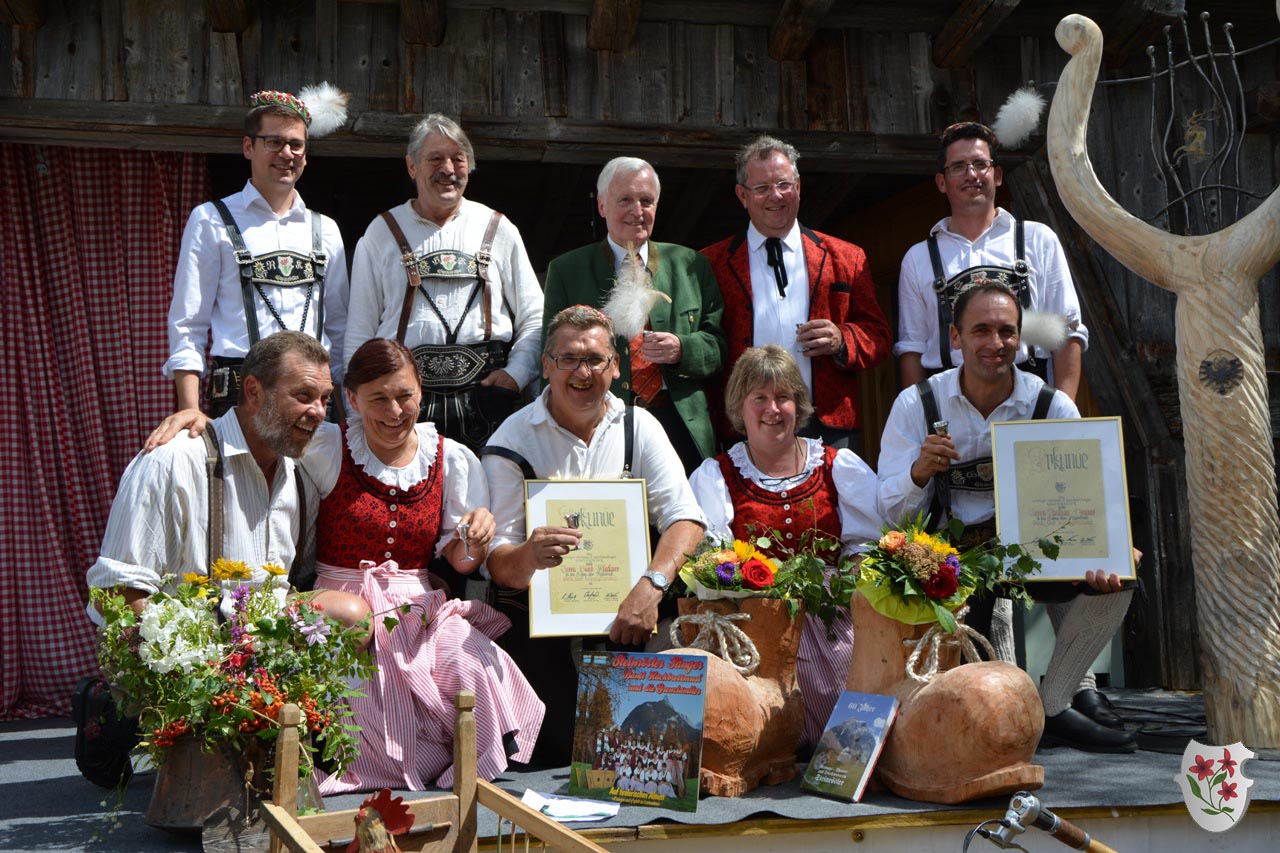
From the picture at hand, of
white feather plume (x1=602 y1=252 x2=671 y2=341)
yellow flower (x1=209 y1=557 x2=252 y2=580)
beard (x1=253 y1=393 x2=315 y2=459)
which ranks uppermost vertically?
white feather plume (x1=602 y1=252 x2=671 y2=341)

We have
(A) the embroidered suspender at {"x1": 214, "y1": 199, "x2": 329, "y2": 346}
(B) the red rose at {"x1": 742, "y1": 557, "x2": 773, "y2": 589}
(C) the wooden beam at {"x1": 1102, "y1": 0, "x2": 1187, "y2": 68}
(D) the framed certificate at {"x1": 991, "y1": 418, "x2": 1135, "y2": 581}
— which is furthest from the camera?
(C) the wooden beam at {"x1": 1102, "y1": 0, "x2": 1187, "y2": 68}

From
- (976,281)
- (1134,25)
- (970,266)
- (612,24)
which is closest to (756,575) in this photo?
(976,281)

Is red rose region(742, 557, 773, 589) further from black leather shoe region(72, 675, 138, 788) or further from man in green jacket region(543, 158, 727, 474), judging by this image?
black leather shoe region(72, 675, 138, 788)

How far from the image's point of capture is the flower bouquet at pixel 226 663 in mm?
3160

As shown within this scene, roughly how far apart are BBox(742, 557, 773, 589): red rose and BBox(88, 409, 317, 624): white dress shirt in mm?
1472

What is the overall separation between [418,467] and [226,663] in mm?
1221

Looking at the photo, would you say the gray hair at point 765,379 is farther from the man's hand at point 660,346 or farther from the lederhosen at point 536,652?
the lederhosen at point 536,652

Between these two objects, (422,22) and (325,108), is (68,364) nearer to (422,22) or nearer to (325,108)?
(325,108)

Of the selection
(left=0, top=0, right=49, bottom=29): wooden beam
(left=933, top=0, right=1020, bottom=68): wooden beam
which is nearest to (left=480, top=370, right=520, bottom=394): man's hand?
(left=0, top=0, right=49, bottom=29): wooden beam

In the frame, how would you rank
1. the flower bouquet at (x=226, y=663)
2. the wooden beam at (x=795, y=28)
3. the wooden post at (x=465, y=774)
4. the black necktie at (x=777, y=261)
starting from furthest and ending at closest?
1. the wooden beam at (x=795, y=28)
2. the black necktie at (x=777, y=261)
3. the flower bouquet at (x=226, y=663)
4. the wooden post at (x=465, y=774)

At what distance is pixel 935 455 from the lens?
4.45 m

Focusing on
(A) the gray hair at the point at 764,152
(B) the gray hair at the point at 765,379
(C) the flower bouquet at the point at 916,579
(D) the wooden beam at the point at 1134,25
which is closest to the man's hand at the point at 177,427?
(B) the gray hair at the point at 765,379

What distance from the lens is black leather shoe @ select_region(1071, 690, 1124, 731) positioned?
4.75m

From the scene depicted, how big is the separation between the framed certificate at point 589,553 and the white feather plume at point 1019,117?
285 cm
